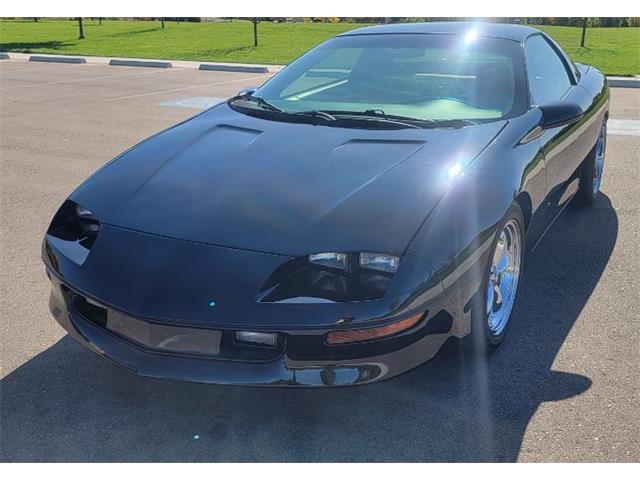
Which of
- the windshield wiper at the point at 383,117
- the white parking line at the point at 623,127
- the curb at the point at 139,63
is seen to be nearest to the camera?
the windshield wiper at the point at 383,117

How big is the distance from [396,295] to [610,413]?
1.04 metres

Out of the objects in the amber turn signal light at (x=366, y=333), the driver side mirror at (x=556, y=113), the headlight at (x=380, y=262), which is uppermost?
the driver side mirror at (x=556, y=113)

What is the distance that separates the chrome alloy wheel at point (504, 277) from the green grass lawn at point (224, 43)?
40.0ft

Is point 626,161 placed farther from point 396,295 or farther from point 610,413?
point 396,295

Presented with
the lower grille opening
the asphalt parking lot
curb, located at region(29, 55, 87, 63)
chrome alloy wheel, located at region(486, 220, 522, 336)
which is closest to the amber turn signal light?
the lower grille opening

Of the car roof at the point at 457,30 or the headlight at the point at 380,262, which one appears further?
the car roof at the point at 457,30

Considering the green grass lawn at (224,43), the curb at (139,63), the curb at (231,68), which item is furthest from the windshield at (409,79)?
the curb at (139,63)

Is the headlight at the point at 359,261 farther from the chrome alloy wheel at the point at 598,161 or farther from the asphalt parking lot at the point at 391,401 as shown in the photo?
the chrome alloy wheel at the point at 598,161

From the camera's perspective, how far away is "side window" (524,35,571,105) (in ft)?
12.5

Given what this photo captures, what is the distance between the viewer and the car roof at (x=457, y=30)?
4.00 m

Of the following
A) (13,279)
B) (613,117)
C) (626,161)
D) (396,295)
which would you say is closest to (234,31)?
(613,117)

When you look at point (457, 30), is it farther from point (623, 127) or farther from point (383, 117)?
point (623, 127)

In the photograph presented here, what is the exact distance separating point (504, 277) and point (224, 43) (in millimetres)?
20447

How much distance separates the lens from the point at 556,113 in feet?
11.3
